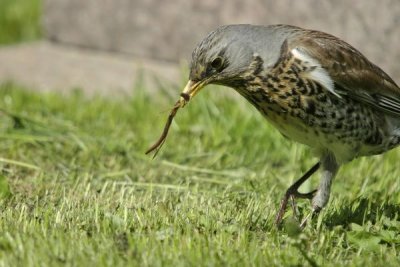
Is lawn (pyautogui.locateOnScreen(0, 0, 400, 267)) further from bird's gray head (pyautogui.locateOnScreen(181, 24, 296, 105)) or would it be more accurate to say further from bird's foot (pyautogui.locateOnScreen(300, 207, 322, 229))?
bird's gray head (pyautogui.locateOnScreen(181, 24, 296, 105))

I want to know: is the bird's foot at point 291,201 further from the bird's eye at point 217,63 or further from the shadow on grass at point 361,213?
the bird's eye at point 217,63

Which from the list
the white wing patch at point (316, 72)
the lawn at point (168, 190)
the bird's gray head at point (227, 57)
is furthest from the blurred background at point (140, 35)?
the bird's gray head at point (227, 57)

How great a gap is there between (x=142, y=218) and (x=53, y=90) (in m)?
3.78

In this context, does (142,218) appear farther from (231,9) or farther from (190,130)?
(231,9)

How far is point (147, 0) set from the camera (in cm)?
848

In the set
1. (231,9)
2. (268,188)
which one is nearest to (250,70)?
(268,188)

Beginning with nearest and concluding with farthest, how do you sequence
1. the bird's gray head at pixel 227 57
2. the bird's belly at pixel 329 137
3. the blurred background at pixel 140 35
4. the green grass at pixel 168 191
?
1. the green grass at pixel 168 191
2. the bird's gray head at pixel 227 57
3. the bird's belly at pixel 329 137
4. the blurred background at pixel 140 35

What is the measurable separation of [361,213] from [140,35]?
429 cm

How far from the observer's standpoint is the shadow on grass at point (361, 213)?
4.67 m

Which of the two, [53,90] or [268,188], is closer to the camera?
[268,188]

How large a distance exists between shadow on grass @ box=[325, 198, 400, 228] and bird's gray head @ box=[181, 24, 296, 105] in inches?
31.8

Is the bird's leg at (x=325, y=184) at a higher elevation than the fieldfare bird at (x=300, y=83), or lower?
lower

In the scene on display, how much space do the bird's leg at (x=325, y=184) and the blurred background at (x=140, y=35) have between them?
2.31m

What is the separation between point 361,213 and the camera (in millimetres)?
4781
